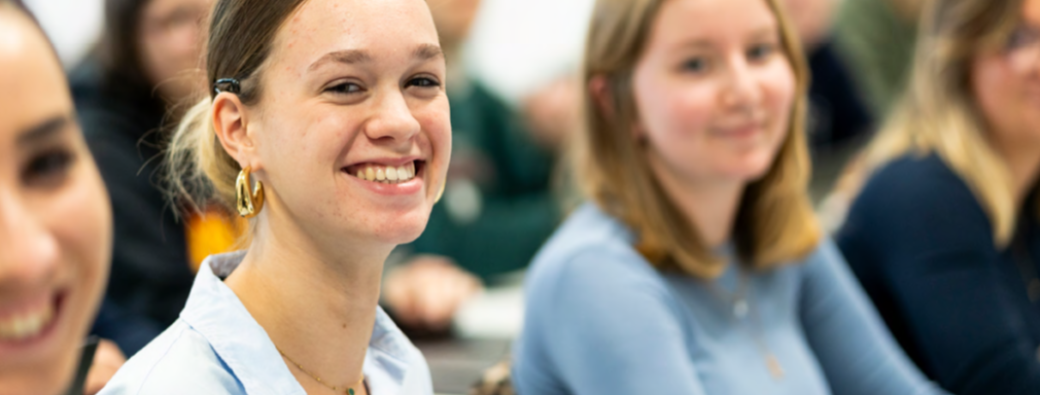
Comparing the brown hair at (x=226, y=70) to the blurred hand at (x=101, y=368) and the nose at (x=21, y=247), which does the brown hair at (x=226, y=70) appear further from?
the blurred hand at (x=101, y=368)

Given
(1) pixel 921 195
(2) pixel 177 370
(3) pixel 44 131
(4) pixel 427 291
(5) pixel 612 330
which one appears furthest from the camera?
(4) pixel 427 291

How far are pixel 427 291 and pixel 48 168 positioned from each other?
1.15 metres

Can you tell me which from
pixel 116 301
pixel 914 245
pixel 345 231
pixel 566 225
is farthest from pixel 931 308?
pixel 116 301

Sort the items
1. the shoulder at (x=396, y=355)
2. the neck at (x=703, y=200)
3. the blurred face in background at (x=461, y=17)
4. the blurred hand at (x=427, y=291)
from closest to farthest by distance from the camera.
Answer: the shoulder at (x=396, y=355) < the neck at (x=703, y=200) < the blurred hand at (x=427, y=291) < the blurred face in background at (x=461, y=17)

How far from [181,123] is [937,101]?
139 centimetres

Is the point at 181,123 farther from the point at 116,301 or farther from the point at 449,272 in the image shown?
the point at 449,272

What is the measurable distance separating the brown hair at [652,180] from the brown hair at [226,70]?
667 mm

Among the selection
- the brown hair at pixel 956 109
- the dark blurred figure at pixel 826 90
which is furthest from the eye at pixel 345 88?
the dark blurred figure at pixel 826 90

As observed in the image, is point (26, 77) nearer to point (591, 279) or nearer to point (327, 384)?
point (327, 384)

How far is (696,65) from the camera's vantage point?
54.9 inches

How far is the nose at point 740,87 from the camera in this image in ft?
4.52

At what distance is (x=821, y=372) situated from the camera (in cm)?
154

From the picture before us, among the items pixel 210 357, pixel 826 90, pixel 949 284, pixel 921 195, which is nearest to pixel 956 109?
pixel 921 195

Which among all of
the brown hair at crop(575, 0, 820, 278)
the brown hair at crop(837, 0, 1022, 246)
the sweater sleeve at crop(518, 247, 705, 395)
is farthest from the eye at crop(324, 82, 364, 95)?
the brown hair at crop(837, 0, 1022, 246)
